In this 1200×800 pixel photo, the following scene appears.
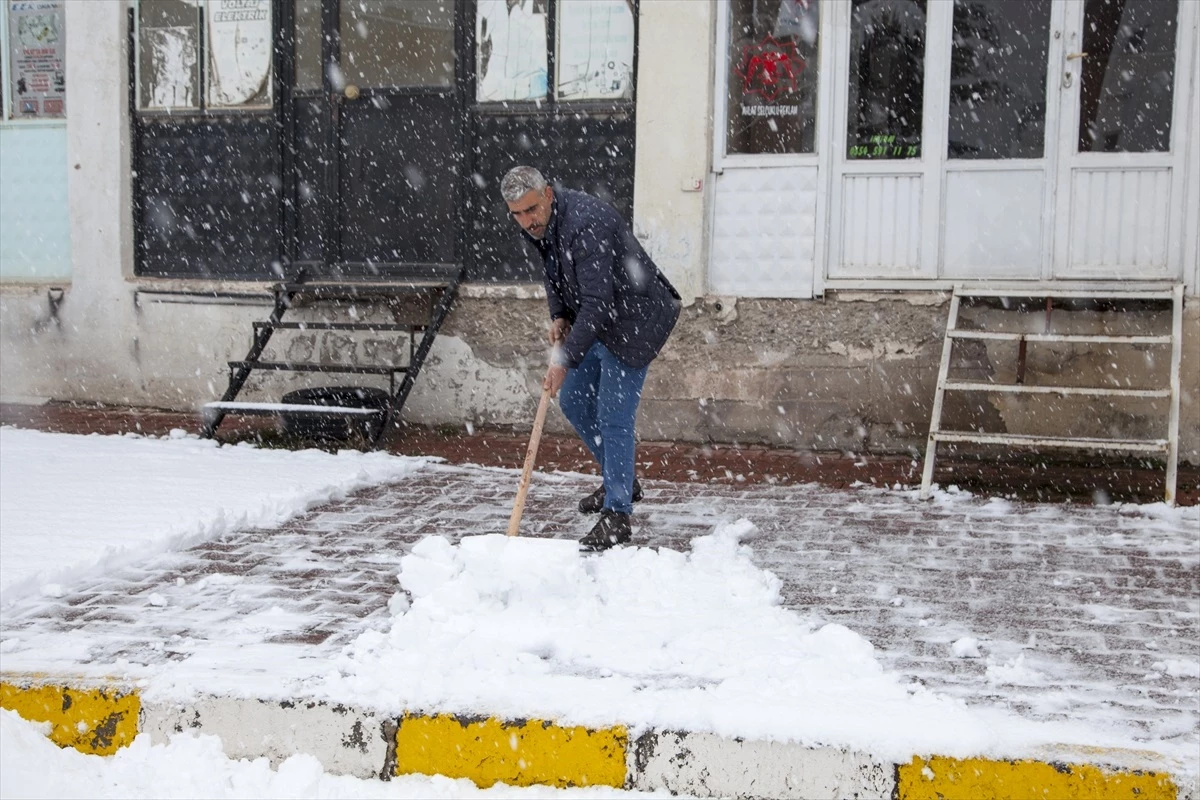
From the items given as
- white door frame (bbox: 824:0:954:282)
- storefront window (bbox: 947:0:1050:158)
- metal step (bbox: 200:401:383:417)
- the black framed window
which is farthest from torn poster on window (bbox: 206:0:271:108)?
storefront window (bbox: 947:0:1050:158)

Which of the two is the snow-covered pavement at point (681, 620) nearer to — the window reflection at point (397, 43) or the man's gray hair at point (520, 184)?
the man's gray hair at point (520, 184)

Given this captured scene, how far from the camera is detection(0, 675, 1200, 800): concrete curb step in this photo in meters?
2.79

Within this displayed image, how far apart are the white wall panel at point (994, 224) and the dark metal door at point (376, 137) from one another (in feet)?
11.6

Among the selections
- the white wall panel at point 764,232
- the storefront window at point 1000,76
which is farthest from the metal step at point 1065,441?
the storefront window at point 1000,76

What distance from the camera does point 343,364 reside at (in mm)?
8211

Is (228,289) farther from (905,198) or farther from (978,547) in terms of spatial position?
(978,547)

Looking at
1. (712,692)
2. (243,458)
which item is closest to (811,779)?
(712,692)

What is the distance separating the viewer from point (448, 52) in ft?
27.5

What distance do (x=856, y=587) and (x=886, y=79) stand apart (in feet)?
14.3

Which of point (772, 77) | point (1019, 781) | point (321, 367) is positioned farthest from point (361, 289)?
point (1019, 781)

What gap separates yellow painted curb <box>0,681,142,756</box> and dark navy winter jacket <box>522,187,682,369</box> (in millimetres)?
2159

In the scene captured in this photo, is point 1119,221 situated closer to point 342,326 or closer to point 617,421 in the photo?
point 617,421

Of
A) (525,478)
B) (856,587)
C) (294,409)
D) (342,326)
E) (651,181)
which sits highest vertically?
(651,181)

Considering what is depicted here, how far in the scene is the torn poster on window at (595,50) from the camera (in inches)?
311
